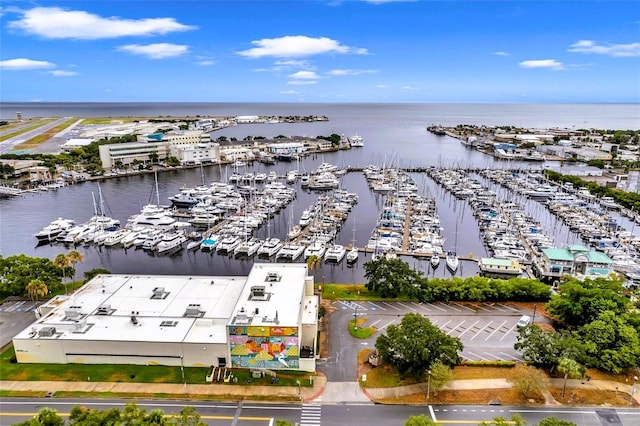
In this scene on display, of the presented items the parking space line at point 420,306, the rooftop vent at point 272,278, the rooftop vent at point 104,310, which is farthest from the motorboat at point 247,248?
the parking space line at point 420,306

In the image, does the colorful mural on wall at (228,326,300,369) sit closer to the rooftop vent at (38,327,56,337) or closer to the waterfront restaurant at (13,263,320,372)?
the waterfront restaurant at (13,263,320,372)

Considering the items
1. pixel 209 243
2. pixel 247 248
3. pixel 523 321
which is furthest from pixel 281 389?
pixel 209 243

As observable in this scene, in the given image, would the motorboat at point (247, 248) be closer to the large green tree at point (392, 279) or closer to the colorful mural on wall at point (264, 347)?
the large green tree at point (392, 279)

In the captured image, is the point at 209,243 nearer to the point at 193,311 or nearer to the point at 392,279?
the point at 193,311

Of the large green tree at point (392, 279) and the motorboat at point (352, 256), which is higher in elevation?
the large green tree at point (392, 279)

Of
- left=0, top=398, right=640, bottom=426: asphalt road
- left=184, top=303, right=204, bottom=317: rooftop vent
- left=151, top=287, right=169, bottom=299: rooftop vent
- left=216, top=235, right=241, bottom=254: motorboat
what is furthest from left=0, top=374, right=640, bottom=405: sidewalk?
left=216, top=235, right=241, bottom=254: motorboat

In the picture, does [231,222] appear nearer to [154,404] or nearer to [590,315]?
[154,404]

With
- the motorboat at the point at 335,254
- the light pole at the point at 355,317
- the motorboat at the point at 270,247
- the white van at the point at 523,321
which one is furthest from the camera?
the motorboat at the point at 270,247
